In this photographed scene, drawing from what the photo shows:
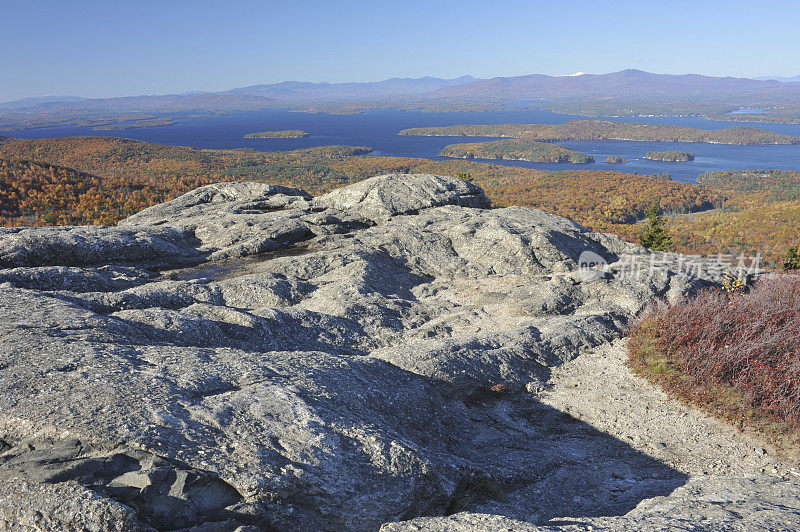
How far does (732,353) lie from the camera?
37.8 ft

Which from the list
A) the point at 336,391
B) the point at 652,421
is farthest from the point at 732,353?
the point at 336,391

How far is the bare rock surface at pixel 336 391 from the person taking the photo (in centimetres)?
592

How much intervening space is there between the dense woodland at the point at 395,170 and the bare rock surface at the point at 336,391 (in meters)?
55.2

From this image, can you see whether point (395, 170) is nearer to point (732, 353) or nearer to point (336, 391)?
point (732, 353)

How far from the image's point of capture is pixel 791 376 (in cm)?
1073

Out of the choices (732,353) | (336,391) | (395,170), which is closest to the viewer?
(336,391)

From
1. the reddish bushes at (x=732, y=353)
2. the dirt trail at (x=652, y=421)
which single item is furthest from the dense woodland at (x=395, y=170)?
the reddish bushes at (x=732, y=353)

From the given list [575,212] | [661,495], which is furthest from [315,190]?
[661,495]

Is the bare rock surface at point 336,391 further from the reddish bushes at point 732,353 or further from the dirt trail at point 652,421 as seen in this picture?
the reddish bushes at point 732,353

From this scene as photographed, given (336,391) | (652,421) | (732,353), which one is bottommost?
(652,421)

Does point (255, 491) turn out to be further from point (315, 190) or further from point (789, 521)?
point (315, 190)

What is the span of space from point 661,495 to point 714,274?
14.5 meters

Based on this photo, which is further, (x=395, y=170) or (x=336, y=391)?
(x=395, y=170)

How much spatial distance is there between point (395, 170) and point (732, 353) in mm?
171562
